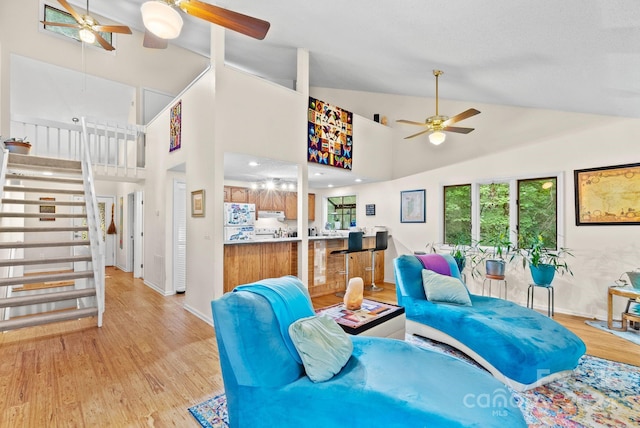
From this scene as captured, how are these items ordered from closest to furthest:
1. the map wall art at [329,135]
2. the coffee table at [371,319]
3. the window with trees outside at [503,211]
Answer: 1. the coffee table at [371,319]
2. the window with trees outside at [503,211]
3. the map wall art at [329,135]

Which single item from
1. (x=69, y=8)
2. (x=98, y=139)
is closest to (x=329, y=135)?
(x=69, y=8)

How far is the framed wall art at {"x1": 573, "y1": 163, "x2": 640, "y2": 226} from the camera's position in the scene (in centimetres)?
367

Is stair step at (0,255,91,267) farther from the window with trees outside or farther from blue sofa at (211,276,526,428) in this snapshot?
the window with trees outside

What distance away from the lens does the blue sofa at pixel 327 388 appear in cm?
134

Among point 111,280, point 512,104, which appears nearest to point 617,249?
point 512,104

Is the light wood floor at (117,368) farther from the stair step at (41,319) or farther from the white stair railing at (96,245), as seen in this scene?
the white stair railing at (96,245)

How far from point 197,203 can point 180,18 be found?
7.83 feet

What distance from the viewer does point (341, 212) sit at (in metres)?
7.45

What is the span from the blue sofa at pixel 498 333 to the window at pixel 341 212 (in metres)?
3.92

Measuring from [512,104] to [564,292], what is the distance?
2.81 m

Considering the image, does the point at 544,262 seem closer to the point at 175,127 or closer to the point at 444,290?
the point at 444,290

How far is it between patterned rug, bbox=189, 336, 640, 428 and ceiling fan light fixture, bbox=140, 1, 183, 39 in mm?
2622

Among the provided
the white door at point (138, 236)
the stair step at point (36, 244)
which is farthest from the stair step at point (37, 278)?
the white door at point (138, 236)

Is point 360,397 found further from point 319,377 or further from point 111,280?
point 111,280
